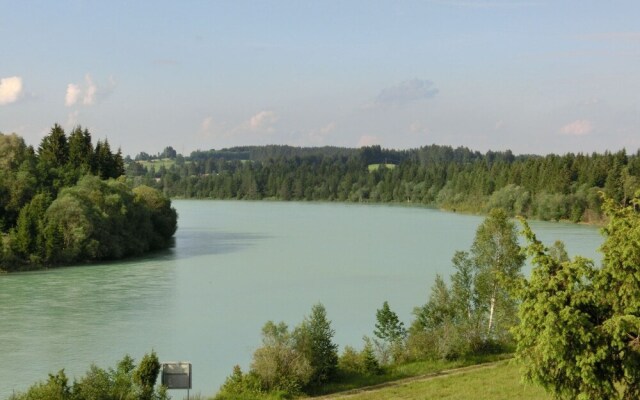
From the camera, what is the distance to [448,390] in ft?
56.1

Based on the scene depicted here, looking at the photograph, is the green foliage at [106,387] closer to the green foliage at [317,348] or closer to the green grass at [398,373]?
the green foliage at [317,348]

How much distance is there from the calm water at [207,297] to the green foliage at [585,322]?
11.4m

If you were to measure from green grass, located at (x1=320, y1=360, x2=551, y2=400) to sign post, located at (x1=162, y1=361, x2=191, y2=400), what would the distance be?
3653 millimetres

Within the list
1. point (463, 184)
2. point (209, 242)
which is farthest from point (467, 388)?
point (463, 184)

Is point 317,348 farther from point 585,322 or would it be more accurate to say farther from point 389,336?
point 585,322

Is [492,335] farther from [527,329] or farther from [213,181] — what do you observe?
[213,181]

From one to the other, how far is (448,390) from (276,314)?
1569cm

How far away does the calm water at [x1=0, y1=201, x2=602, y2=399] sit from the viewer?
24.2 m

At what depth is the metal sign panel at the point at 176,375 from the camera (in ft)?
54.1

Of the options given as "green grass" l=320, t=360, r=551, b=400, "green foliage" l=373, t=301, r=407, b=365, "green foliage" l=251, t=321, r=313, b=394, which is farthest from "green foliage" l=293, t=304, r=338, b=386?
"green foliage" l=373, t=301, r=407, b=365

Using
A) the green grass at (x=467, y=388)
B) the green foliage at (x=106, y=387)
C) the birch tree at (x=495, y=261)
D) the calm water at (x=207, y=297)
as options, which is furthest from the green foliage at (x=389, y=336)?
the green foliage at (x=106, y=387)

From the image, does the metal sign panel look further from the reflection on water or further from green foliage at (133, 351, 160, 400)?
the reflection on water

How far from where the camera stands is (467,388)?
17125 millimetres

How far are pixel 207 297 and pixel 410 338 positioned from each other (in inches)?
684
